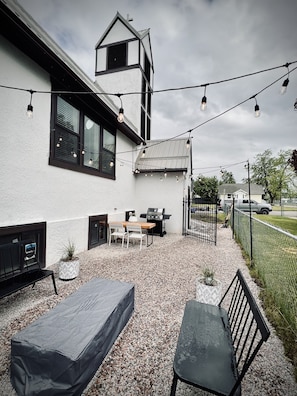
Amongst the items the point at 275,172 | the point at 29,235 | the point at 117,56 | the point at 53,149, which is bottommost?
the point at 29,235

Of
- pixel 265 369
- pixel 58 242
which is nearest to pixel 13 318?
pixel 58 242

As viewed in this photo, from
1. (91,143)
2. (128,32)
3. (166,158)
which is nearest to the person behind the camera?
(91,143)

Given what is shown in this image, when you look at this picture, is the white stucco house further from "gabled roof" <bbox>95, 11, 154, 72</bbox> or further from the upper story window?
"gabled roof" <bbox>95, 11, 154, 72</bbox>

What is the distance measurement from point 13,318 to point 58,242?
98.7 inches

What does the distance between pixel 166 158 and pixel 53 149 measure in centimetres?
727

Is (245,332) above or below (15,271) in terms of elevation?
below

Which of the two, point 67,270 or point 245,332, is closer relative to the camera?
point 245,332

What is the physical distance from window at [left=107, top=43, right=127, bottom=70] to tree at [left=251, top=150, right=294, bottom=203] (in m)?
19.9

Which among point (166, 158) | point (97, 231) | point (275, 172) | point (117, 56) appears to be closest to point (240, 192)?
point (275, 172)

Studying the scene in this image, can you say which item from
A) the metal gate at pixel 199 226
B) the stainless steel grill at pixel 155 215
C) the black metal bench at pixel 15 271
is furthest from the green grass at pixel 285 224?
the black metal bench at pixel 15 271

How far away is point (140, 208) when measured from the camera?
11.0m

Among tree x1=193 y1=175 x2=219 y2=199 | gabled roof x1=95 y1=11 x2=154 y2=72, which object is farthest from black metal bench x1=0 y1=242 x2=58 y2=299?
tree x1=193 y1=175 x2=219 y2=199

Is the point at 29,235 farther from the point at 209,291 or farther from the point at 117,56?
the point at 117,56

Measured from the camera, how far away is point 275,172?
33469 mm
